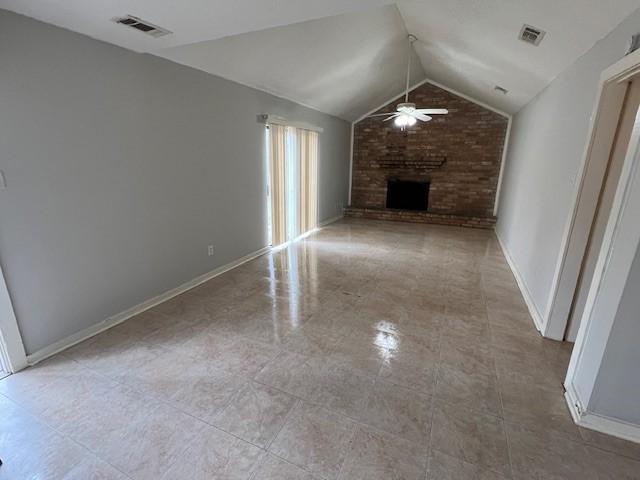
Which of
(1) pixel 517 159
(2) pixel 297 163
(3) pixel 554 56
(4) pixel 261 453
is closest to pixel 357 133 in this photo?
(2) pixel 297 163

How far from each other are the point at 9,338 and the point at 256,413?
171 centimetres

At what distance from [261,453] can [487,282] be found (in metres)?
3.16

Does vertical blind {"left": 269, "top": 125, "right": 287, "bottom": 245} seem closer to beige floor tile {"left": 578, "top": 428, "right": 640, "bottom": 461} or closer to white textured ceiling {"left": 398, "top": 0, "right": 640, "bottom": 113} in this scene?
white textured ceiling {"left": 398, "top": 0, "right": 640, "bottom": 113}

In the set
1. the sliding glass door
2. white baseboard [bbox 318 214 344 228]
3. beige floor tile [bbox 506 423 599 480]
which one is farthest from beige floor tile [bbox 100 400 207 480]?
white baseboard [bbox 318 214 344 228]

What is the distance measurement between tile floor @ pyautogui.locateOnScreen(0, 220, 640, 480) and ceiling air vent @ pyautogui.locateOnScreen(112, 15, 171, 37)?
221 cm

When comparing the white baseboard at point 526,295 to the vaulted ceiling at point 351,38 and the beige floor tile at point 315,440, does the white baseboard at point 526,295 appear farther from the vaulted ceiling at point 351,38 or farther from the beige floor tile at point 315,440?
the vaulted ceiling at point 351,38

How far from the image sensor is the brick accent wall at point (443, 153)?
21.6 feet

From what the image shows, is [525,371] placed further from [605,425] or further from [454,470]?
[454,470]

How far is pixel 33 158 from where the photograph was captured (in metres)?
2.00

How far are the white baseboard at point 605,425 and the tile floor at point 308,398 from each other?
0.05 meters

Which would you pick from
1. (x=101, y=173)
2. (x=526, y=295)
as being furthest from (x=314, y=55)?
(x=526, y=295)

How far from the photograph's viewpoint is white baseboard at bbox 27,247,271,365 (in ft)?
7.20

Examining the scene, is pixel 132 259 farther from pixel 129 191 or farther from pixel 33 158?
pixel 33 158

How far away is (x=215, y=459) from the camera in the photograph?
148 cm
